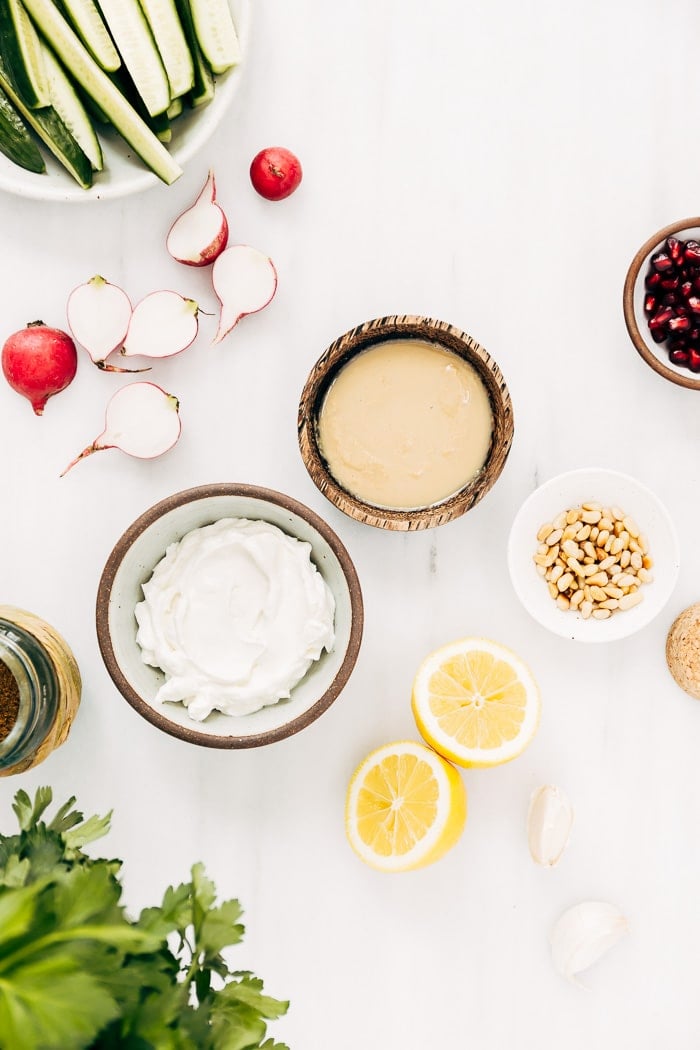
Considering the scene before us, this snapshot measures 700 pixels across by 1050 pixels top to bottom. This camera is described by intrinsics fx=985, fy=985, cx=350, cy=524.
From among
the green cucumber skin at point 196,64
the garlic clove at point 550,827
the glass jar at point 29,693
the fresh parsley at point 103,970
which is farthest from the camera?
the garlic clove at point 550,827

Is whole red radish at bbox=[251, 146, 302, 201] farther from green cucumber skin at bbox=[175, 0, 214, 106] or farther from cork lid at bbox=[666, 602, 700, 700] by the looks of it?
cork lid at bbox=[666, 602, 700, 700]

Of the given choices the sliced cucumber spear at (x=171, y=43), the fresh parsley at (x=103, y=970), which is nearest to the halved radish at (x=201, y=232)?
the sliced cucumber spear at (x=171, y=43)

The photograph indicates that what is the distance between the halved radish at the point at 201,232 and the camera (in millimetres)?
1391

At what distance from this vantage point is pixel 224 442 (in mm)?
1437

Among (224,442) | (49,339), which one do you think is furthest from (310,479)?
(49,339)

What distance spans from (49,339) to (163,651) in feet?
1.57

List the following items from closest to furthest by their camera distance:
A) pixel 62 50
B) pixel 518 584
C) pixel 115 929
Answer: pixel 115 929
pixel 62 50
pixel 518 584

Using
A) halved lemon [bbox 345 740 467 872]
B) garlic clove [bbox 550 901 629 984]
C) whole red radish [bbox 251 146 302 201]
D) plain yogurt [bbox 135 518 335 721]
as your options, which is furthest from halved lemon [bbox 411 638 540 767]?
whole red radish [bbox 251 146 302 201]

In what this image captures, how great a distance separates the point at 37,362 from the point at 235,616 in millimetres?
456

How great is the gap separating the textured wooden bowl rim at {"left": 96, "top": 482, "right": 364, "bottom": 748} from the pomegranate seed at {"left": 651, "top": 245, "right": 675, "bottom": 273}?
598 mm

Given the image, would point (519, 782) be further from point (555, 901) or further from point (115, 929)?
point (115, 929)

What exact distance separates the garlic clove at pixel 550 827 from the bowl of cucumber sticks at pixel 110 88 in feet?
3.32

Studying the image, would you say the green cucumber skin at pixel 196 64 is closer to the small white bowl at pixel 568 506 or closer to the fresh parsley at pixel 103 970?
the small white bowl at pixel 568 506

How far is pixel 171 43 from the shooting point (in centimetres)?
129
